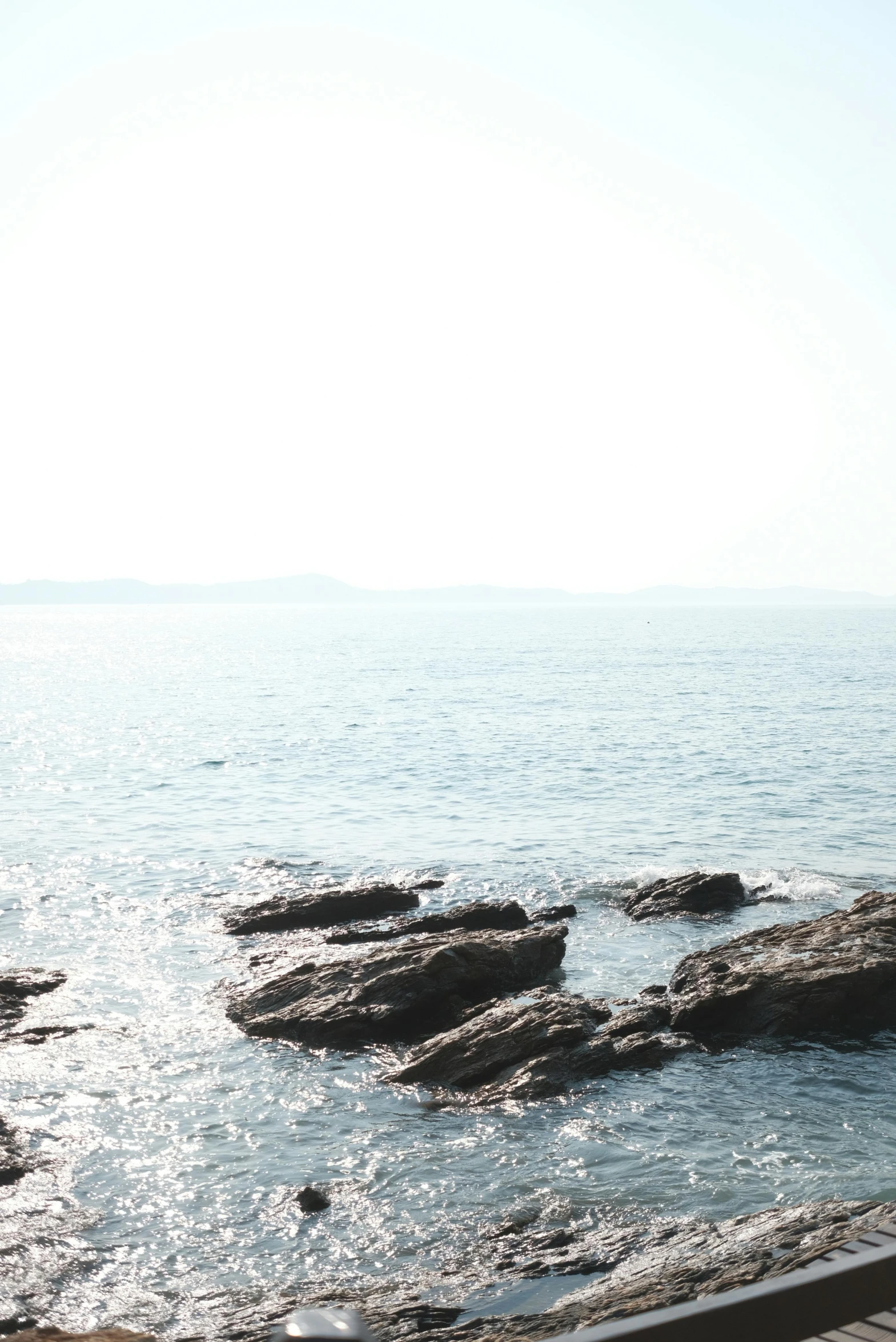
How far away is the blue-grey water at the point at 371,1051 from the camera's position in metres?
13.6

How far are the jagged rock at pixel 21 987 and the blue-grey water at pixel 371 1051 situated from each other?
369 millimetres

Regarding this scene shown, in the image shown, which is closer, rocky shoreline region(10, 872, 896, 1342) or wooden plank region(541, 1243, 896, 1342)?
wooden plank region(541, 1243, 896, 1342)

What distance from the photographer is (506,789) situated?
47.7 m

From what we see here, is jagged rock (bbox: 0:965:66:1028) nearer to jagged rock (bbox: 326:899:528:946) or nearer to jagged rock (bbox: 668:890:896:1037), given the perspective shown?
jagged rock (bbox: 326:899:528:946)

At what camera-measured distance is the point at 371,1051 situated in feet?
62.8

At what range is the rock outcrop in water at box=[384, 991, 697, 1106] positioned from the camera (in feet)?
56.5

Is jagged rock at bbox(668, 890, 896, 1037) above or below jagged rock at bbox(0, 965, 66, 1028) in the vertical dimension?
above

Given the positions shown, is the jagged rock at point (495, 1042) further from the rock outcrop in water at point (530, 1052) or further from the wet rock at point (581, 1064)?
the wet rock at point (581, 1064)

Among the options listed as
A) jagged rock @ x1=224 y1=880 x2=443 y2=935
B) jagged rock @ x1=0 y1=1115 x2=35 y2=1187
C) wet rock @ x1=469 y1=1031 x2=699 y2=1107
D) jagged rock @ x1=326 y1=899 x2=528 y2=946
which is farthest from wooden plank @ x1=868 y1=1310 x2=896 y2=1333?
jagged rock @ x1=224 y1=880 x2=443 y2=935

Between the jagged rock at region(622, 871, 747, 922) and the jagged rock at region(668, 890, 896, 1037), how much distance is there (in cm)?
703

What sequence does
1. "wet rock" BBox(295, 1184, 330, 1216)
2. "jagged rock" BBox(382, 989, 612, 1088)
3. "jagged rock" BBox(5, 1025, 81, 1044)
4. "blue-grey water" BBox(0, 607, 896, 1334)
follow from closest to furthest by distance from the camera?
"blue-grey water" BBox(0, 607, 896, 1334) < "wet rock" BBox(295, 1184, 330, 1216) < "jagged rock" BBox(382, 989, 612, 1088) < "jagged rock" BBox(5, 1025, 81, 1044)

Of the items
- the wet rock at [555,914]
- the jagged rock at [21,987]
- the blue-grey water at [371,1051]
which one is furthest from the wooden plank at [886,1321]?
the wet rock at [555,914]

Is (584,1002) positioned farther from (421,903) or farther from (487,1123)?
(421,903)

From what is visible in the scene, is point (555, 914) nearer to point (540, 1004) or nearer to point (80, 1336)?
point (540, 1004)
